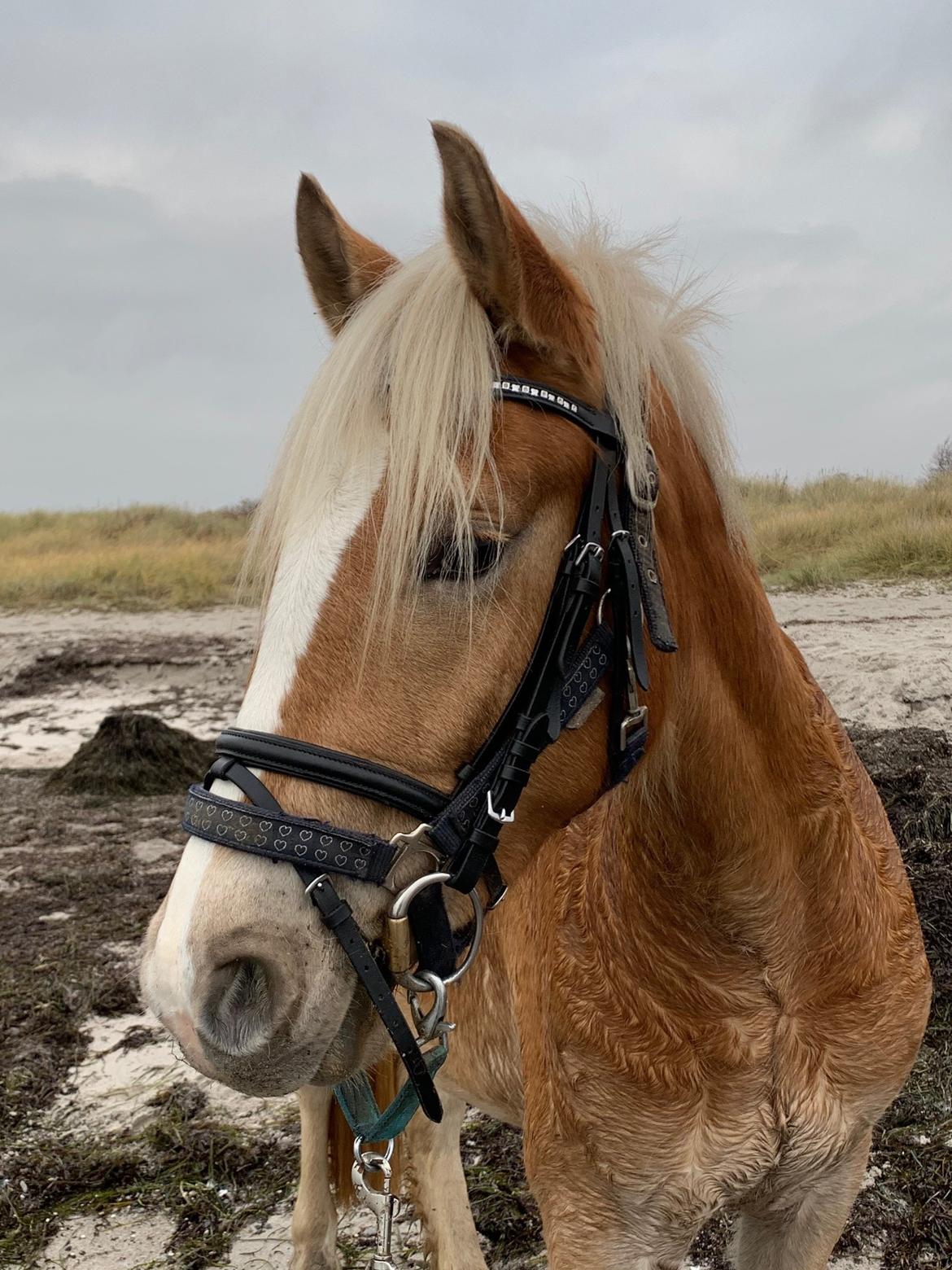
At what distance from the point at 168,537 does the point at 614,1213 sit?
22882mm

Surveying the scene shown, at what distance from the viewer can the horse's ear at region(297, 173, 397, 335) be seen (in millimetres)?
1775

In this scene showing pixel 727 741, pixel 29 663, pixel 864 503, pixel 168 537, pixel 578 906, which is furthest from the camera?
pixel 168 537

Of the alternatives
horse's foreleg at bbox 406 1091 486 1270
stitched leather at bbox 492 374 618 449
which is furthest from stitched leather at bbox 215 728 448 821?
horse's foreleg at bbox 406 1091 486 1270

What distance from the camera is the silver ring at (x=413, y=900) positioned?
4.47ft

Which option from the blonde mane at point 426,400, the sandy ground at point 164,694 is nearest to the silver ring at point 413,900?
the blonde mane at point 426,400

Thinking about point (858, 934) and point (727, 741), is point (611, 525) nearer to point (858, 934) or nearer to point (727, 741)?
point (727, 741)

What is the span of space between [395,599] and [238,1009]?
0.60 m

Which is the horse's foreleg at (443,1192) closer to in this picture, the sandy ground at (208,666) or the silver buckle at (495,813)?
the silver buckle at (495,813)

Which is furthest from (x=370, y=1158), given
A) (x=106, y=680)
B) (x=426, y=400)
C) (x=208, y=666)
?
(x=106, y=680)

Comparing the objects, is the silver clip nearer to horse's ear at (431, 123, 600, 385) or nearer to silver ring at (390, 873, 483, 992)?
silver ring at (390, 873, 483, 992)

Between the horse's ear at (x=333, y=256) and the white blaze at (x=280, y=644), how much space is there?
1.83ft

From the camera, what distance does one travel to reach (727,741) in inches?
69.2

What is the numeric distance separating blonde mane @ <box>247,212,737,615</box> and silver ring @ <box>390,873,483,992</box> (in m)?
0.40

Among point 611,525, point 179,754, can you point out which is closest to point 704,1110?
point 611,525
